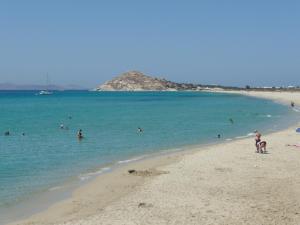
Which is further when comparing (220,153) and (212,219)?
(220,153)

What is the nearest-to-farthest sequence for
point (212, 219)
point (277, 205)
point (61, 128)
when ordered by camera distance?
point (212, 219) → point (277, 205) → point (61, 128)

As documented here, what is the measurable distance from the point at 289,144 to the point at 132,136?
15.8m

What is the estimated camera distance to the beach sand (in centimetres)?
1611

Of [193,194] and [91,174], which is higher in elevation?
[193,194]

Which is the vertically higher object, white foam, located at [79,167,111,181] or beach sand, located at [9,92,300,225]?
beach sand, located at [9,92,300,225]

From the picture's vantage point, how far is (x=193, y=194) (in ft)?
63.5

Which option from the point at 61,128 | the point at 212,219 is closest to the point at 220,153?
the point at 212,219

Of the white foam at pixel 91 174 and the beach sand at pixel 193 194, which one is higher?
the beach sand at pixel 193 194

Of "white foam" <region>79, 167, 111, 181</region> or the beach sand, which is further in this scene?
"white foam" <region>79, 167, 111, 181</region>

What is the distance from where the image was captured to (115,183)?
75.2ft

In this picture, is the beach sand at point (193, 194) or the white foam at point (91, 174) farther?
the white foam at point (91, 174)

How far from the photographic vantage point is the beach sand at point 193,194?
16.1 m

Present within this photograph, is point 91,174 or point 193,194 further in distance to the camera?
point 91,174

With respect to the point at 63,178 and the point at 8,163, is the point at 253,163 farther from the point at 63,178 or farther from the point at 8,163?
the point at 8,163
